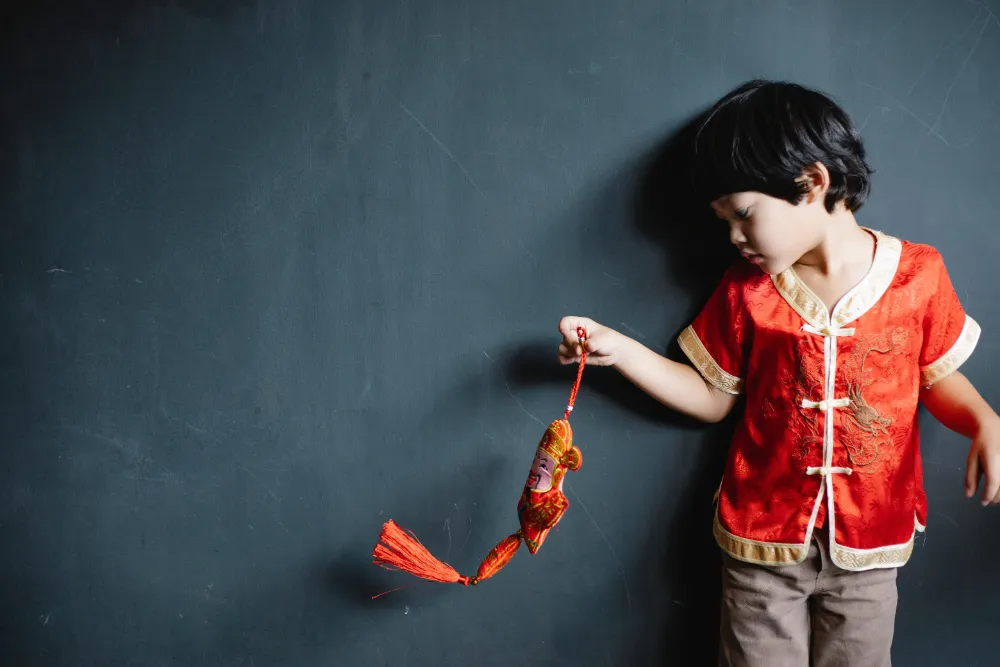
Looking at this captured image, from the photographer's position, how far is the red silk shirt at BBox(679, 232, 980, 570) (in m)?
0.88

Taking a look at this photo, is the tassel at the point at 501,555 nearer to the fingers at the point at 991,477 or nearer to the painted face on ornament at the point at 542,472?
the painted face on ornament at the point at 542,472

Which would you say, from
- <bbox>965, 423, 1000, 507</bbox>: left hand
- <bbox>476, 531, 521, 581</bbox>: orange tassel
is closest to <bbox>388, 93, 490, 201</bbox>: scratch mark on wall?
<bbox>476, 531, 521, 581</bbox>: orange tassel

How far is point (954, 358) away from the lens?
3.01 feet

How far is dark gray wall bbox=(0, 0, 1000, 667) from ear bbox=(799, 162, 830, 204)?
16 cm

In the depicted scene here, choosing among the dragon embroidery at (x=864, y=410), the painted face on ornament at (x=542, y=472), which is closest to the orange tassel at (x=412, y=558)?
the painted face on ornament at (x=542, y=472)

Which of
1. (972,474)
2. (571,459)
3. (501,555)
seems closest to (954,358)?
(972,474)

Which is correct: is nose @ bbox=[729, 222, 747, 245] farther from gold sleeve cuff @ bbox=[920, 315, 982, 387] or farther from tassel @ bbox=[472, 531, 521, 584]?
tassel @ bbox=[472, 531, 521, 584]

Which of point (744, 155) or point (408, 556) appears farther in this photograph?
point (408, 556)

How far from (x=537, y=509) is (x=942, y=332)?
0.56 m

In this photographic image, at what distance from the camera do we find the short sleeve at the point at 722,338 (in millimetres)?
940

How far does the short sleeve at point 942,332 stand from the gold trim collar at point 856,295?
0.17 feet

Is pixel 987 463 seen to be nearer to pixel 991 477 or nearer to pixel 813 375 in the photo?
pixel 991 477

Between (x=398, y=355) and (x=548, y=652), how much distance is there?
51 cm

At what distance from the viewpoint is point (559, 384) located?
1.04 meters
